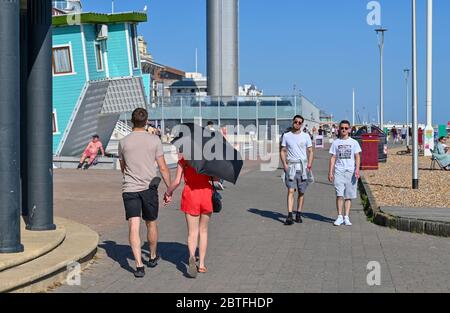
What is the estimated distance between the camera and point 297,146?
11922 millimetres

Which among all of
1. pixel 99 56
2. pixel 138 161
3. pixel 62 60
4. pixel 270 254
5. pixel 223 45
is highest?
pixel 223 45

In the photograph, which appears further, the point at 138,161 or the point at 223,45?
the point at 223,45

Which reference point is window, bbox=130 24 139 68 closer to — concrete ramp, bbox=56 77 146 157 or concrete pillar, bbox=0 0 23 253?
concrete ramp, bbox=56 77 146 157

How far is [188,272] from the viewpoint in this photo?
7500mm

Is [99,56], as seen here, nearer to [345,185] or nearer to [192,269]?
[345,185]

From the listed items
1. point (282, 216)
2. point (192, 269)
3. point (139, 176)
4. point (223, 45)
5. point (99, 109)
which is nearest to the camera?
point (192, 269)

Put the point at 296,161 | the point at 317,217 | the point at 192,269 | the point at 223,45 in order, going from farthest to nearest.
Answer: the point at 223,45
the point at 317,217
the point at 296,161
the point at 192,269

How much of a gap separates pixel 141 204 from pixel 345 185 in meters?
4.94

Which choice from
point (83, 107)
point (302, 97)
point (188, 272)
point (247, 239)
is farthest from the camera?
point (302, 97)

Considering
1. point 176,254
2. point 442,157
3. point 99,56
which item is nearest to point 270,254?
point 176,254

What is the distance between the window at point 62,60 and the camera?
2761 centimetres
